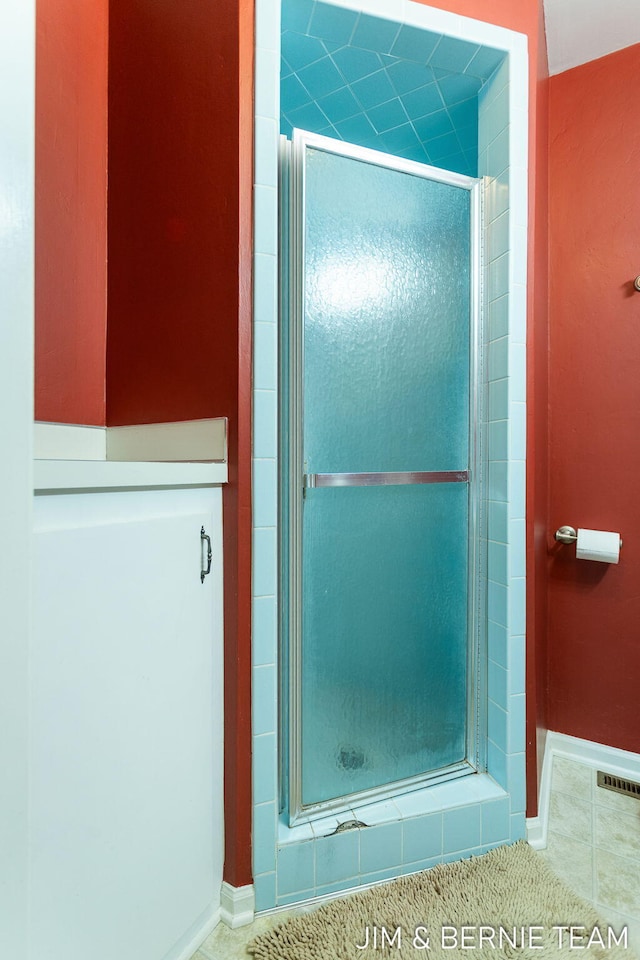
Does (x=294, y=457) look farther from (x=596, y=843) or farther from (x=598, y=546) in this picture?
(x=596, y=843)

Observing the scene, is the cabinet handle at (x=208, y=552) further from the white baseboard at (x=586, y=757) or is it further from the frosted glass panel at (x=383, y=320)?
the white baseboard at (x=586, y=757)

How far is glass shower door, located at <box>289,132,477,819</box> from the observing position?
4.03ft

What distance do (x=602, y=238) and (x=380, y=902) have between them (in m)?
2.02

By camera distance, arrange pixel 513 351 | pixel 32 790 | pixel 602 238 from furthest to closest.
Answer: pixel 602 238, pixel 513 351, pixel 32 790

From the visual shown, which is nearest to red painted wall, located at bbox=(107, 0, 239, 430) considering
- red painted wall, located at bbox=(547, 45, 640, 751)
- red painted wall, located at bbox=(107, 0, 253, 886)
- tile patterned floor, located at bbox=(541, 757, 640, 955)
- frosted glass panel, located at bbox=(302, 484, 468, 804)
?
red painted wall, located at bbox=(107, 0, 253, 886)

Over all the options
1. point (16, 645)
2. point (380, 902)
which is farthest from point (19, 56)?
point (380, 902)

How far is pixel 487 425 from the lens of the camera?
142cm

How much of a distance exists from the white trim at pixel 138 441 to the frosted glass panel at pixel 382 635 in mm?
278

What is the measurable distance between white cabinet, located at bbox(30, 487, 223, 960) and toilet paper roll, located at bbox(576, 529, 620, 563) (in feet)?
4.04

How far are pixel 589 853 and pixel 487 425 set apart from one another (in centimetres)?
117

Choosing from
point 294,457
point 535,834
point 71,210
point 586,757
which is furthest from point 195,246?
point 586,757

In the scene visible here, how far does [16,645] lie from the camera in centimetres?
53

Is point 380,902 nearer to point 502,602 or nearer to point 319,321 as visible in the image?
point 502,602

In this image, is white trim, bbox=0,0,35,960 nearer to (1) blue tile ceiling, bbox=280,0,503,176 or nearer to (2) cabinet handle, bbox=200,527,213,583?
(2) cabinet handle, bbox=200,527,213,583
